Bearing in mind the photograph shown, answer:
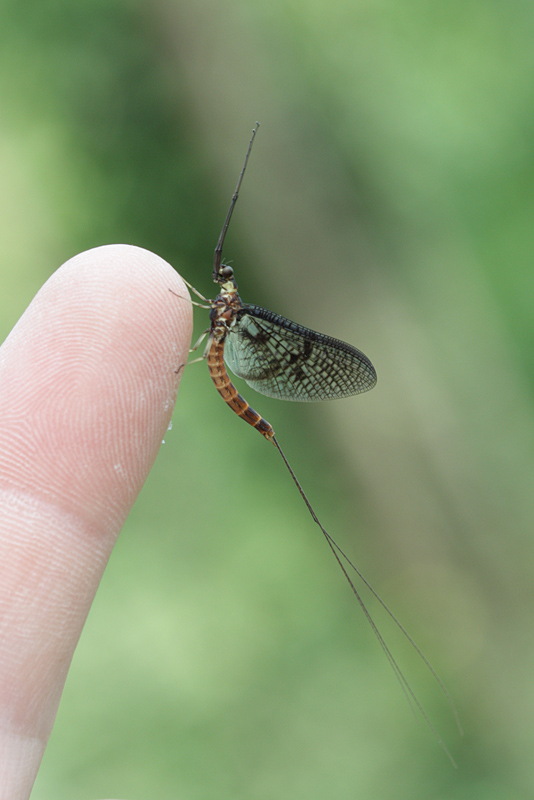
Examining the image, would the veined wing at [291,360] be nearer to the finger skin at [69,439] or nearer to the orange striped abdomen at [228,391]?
the orange striped abdomen at [228,391]

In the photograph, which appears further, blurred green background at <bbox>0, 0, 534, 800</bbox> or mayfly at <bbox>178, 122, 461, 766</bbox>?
blurred green background at <bbox>0, 0, 534, 800</bbox>

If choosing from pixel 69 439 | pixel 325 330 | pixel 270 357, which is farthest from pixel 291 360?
pixel 325 330

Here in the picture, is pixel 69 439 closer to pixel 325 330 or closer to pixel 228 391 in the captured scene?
pixel 228 391

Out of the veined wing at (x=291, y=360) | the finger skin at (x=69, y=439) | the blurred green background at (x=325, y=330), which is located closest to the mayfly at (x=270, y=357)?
the veined wing at (x=291, y=360)

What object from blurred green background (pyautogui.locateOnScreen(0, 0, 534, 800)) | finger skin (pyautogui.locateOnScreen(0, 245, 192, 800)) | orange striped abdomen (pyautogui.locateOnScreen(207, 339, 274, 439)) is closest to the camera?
finger skin (pyautogui.locateOnScreen(0, 245, 192, 800))

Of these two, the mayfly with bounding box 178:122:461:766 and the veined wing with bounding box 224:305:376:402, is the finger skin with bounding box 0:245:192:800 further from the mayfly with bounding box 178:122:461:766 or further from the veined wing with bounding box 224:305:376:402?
the veined wing with bounding box 224:305:376:402

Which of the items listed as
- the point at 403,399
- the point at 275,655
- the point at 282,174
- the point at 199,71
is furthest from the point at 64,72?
the point at 275,655

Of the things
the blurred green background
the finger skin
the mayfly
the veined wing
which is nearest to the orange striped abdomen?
the mayfly

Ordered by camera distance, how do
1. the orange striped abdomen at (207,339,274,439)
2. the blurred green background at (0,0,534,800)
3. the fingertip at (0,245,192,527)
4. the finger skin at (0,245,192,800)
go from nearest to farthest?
the finger skin at (0,245,192,800), the fingertip at (0,245,192,527), the orange striped abdomen at (207,339,274,439), the blurred green background at (0,0,534,800)
